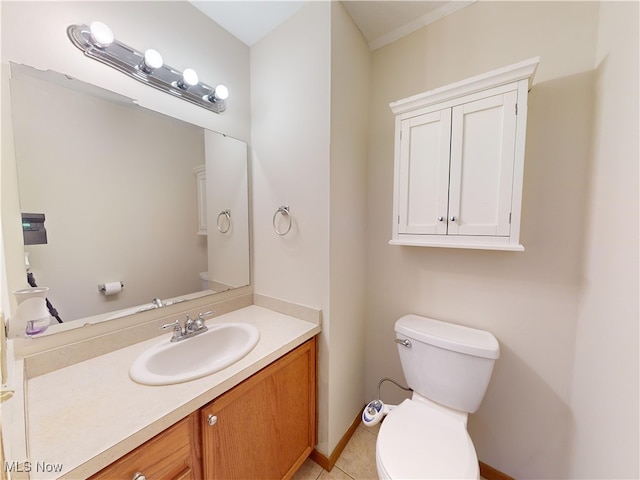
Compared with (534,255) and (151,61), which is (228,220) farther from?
(534,255)

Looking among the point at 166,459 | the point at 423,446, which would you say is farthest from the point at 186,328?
the point at 423,446

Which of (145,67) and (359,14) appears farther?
(359,14)

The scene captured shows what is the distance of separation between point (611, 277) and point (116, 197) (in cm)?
191

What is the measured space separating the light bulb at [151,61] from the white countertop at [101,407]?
122cm

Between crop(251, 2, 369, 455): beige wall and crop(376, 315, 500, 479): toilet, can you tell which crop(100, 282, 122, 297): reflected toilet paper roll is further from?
crop(376, 315, 500, 479): toilet

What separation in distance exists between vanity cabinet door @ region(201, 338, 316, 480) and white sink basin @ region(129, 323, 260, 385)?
0.12m

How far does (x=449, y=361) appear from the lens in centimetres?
110

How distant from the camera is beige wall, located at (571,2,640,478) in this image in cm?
69

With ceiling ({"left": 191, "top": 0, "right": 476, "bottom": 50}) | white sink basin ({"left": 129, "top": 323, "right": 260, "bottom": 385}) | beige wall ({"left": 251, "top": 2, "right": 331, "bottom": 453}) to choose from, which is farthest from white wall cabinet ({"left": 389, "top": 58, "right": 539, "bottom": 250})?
white sink basin ({"left": 129, "top": 323, "right": 260, "bottom": 385})

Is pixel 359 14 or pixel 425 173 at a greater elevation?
pixel 359 14

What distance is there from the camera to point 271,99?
1.40 meters

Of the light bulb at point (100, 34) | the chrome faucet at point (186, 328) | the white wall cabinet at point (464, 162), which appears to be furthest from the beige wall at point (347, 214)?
the light bulb at point (100, 34)

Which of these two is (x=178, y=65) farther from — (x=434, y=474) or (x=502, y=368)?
(x=502, y=368)

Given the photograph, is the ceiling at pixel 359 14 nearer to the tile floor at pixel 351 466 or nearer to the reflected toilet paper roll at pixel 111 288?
the reflected toilet paper roll at pixel 111 288
